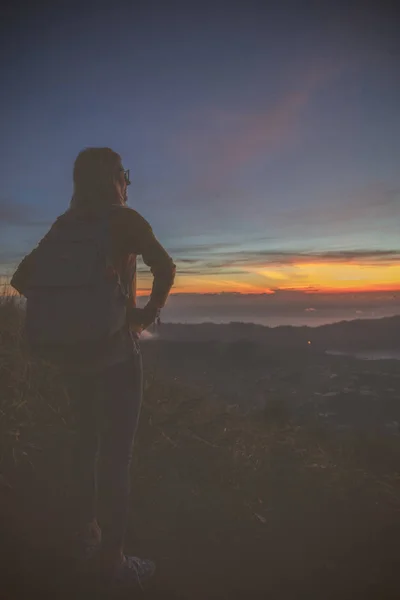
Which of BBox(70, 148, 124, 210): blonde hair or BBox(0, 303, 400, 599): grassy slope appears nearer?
BBox(70, 148, 124, 210): blonde hair

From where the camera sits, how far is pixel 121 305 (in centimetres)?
246

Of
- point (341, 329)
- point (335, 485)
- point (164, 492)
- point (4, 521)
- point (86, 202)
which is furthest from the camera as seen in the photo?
point (341, 329)

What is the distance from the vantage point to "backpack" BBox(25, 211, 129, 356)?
2365 millimetres

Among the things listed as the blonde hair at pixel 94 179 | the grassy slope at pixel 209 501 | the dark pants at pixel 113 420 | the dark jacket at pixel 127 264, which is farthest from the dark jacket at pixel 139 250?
the grassy slope at pixel 209 501

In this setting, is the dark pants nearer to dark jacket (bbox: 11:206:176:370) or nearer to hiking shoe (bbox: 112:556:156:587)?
dark jacket (bbox: 11:206:176:370)

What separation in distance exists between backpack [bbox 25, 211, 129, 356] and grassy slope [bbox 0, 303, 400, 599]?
5.27 feet

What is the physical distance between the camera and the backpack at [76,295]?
2.37 metres

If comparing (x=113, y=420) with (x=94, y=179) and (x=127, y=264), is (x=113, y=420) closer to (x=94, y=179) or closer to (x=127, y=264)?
(x=127, y=264)

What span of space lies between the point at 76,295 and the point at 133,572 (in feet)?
5.60

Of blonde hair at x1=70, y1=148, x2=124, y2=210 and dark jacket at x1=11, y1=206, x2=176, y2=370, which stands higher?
blonde hair at x1=70, y1=148, x2=124, y2=210

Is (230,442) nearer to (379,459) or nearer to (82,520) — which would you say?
(82,520)

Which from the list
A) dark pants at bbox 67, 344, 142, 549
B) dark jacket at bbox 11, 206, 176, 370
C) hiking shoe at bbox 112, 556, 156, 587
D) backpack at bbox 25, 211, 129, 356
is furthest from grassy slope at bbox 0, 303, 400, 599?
backpack at bbox 25, 211, 129, 356

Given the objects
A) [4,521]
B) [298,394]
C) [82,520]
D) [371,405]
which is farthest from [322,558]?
[371,405]

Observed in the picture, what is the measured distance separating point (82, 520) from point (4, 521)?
0.69 m
